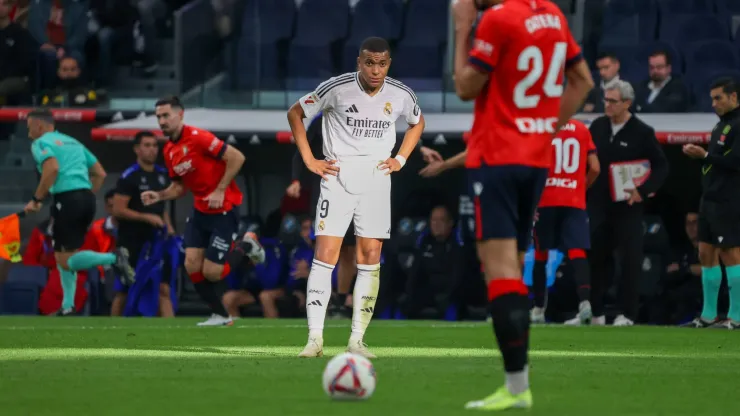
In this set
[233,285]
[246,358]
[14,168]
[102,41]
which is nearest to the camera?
[246,358]

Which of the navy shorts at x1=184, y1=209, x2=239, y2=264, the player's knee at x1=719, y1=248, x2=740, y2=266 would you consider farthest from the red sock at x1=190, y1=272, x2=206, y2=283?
the player's knee at x1=719, y1=248, x2=740, y2=266

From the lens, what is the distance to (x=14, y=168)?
19.6m

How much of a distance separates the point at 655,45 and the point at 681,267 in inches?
139

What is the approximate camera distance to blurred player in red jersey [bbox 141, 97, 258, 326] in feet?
44.2

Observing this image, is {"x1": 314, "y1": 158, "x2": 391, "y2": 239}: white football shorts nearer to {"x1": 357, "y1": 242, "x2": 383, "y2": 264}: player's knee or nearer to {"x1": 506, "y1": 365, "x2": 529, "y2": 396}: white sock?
{"x1": 357, "y1": 242, "x2": 383, "y2": 264}: player's knee

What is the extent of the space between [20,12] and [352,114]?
1321 cm

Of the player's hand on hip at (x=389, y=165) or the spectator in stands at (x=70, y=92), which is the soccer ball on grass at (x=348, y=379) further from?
the spectator in stands at (x=70, y=92)

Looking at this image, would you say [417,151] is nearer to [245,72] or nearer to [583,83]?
[245,72]

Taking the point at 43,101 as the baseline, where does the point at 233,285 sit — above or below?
below

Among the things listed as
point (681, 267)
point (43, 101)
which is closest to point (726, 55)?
point (681, 267)

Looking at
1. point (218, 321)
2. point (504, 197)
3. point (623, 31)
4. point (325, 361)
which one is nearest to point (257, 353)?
point (325, 361)

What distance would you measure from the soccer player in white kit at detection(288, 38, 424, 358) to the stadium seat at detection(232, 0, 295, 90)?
897cm

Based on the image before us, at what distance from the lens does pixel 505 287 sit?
6.18m

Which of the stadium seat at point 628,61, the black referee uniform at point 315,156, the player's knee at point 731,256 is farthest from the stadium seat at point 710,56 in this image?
the black referee uniform at point 315,156
